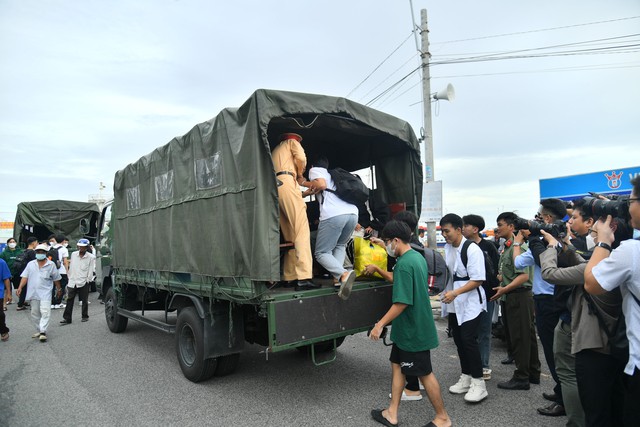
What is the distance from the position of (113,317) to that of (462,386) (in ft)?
20.4

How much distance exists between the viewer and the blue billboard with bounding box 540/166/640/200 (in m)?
11.9

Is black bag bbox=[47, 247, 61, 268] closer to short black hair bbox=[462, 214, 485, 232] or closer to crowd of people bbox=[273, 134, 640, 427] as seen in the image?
crowd of people bbox=[273, 134, 640, 427]

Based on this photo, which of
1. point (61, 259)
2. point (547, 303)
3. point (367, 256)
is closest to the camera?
point (547, 303)

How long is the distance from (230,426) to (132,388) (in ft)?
5.51

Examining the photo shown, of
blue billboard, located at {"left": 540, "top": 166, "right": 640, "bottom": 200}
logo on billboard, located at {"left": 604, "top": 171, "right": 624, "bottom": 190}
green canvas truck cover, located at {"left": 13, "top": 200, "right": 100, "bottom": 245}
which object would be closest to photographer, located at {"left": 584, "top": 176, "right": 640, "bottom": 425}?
blue billboard, located at {"left": 540, "top": 166, "right": 640, "bottom": 200}

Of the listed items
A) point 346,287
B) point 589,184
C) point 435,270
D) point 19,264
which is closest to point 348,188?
point 346,287

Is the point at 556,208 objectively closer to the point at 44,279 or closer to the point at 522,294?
the point at 522,294

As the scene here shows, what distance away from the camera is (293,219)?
13.1 feet

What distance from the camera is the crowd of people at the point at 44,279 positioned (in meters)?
7.12

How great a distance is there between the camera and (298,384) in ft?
15.0

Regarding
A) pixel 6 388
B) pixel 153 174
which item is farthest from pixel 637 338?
pixel 6 388

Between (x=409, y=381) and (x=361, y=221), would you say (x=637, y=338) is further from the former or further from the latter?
(x=361, y=221)

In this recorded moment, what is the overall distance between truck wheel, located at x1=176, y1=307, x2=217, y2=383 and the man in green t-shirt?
82.0 inches

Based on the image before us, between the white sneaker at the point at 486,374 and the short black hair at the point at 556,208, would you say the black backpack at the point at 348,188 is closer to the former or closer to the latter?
the short black hair at the point at 556,208
